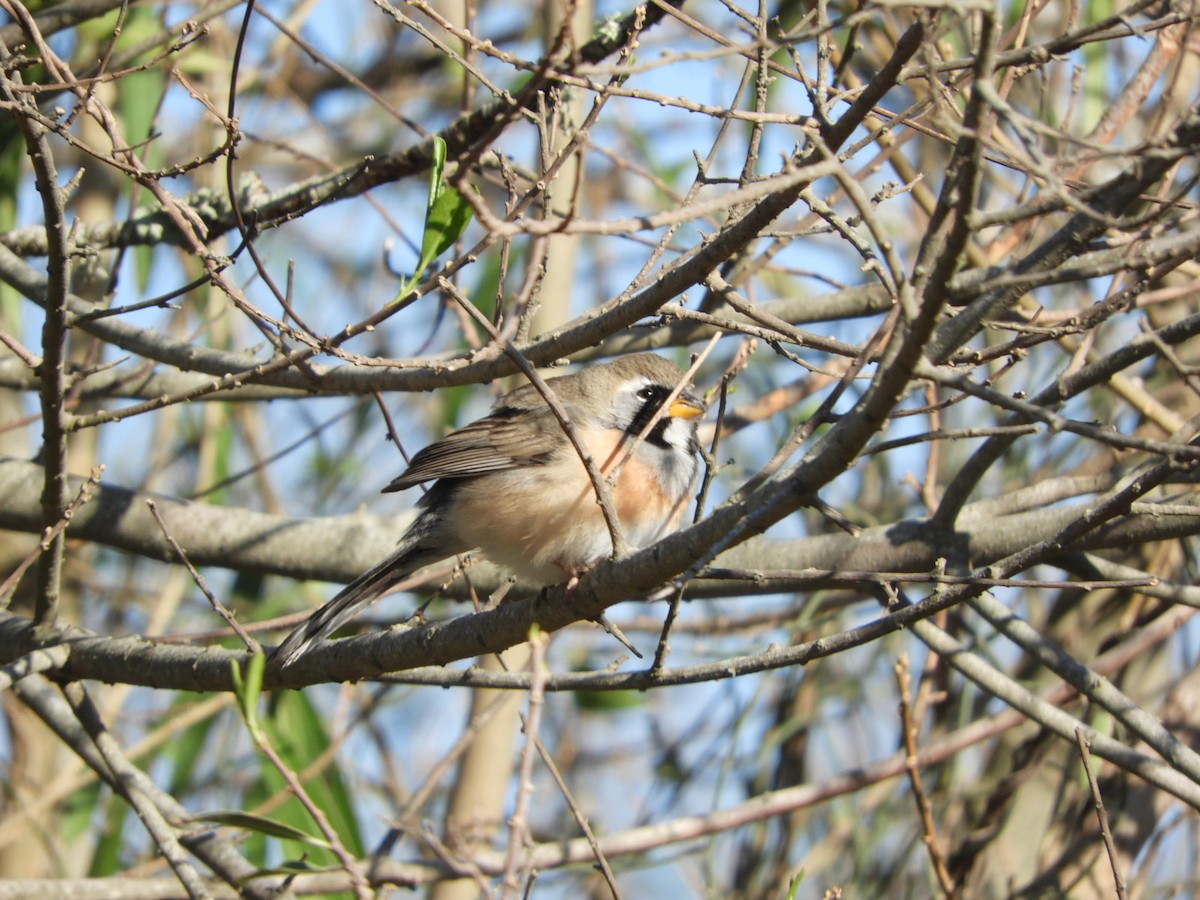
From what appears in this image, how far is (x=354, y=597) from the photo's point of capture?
13.0 feet

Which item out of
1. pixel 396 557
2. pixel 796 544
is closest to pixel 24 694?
pixel 396 557

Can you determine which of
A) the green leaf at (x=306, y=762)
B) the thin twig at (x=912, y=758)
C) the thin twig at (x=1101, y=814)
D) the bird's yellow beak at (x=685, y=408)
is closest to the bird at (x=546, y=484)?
the bird's yellow beak at (x=685, y=408)

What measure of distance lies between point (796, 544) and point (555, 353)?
5.25 ft

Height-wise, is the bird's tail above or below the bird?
below

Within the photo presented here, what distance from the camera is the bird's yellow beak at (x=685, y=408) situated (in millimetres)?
4449

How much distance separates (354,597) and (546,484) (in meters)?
0.77

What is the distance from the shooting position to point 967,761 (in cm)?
595

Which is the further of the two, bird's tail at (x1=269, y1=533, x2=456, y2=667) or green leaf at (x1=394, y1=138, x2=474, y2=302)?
bird's tail at (x1=269, y1=533, x2=456, y2=667)

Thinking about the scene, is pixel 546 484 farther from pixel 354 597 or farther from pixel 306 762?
pixel 306 762

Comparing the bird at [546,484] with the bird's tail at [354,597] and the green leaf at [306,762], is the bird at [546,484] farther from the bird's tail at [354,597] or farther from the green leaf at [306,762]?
the green leaf at [306,762]

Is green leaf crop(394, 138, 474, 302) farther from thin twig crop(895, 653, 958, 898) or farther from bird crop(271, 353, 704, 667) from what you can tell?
thin twig crop(895, 653, 958, 898)

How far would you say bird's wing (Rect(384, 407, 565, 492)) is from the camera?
439 cm

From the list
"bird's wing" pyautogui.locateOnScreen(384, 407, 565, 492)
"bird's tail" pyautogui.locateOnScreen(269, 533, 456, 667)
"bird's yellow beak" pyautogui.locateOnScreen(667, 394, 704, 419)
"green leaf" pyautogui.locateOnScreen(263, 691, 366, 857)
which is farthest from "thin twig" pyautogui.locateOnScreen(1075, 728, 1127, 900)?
"green leaf" pyautogui.locateOnScreen(263, 691, 366, 857)

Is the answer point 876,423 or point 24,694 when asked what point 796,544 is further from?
point 24,694
